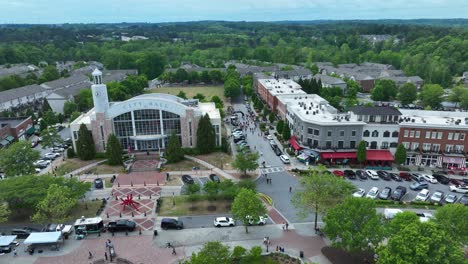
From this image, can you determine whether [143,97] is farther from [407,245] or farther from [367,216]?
[407,245]

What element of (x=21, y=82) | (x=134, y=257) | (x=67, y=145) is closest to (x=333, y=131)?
(x=134, y=257)

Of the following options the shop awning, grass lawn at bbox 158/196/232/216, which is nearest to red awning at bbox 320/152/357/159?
grass lawn at bbox 158/196/232/216

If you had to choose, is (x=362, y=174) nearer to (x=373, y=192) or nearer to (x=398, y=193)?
(x=373, y=192)

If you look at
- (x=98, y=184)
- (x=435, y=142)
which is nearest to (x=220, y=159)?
(x=98, y=184)

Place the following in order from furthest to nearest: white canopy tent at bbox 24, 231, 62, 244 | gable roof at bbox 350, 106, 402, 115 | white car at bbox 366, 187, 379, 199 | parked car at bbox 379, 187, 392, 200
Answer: gable roof at bbox 350, 106, 402, 115 → white car at bbox 366, 187, 379, 199 → parked car at bbox 379, 187, 392, 200 → white canopy tent at bbox 24, 231, 62, 244

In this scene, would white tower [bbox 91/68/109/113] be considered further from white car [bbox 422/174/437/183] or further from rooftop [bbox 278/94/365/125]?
white car [bbox 422/174/437/183]

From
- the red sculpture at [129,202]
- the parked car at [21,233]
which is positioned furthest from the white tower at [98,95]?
the parked car at [21,233]
